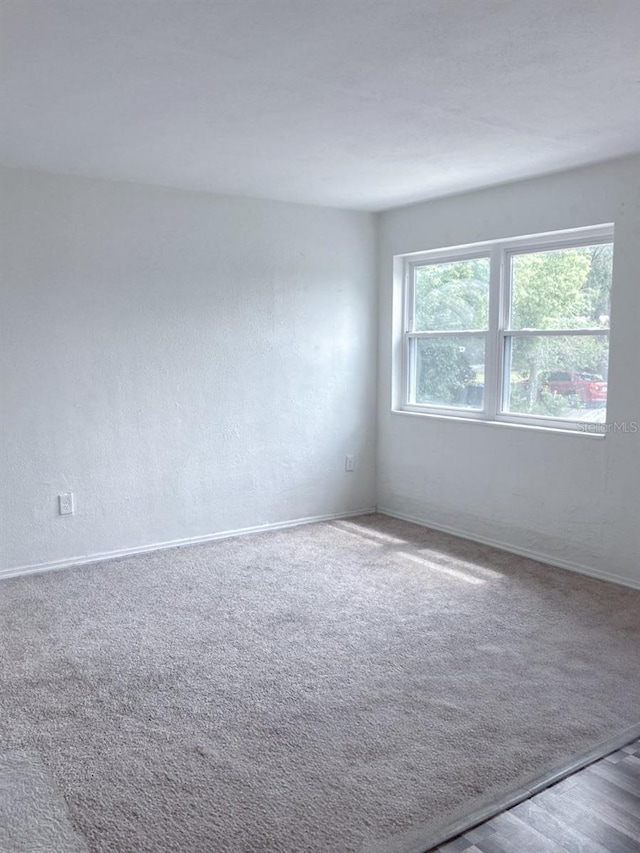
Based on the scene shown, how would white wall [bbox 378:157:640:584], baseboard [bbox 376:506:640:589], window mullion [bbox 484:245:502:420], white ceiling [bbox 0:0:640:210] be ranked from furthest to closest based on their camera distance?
1. window mullion [bbox 484:245:502:420]
2. baseboard [bbox 376:506:640:589]
3. white wall [bbox 378:157:640:584]
4. white ceiling [bbox 0:0:640:210]

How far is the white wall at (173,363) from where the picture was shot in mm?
4172

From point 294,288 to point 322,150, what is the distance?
1.57 metres

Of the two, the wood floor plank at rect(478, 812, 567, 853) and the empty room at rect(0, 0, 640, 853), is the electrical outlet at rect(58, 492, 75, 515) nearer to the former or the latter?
the empty room at rect(0, 0, 640, 853)

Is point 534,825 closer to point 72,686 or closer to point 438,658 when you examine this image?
point 438,658

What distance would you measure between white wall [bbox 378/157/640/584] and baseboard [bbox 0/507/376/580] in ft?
1.73

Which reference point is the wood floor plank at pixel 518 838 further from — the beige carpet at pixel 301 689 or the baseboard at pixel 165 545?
the baseboard at pixel 165 545

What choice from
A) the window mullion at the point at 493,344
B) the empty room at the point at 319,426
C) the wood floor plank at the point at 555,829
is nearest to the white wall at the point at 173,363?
the empty room at the point at 319,426

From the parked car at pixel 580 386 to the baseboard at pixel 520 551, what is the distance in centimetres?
97

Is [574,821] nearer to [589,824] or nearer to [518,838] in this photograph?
[589,824]

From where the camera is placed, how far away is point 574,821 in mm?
2078

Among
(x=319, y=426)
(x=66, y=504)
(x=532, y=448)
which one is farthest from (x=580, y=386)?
(x=66, y=504)

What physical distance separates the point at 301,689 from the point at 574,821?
3.68ft

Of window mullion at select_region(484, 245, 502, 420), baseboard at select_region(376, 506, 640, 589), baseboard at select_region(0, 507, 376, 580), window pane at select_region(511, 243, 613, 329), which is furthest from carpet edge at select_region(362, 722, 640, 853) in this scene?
baseboard at select_region(0, 507, 376, 580)

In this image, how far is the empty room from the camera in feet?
7.23
